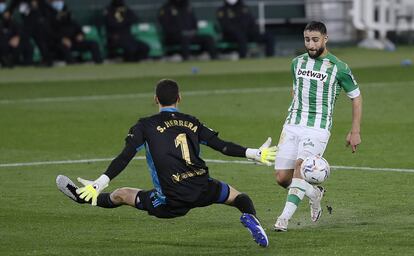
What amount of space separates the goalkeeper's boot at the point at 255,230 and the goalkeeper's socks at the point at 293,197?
830mm

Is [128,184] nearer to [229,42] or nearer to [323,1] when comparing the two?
[229,42]

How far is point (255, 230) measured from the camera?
9.84m

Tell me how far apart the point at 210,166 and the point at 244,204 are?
5205 mm

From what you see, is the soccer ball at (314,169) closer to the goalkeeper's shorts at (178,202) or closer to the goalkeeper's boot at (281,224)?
the goalkeeper's boot at (281,224)

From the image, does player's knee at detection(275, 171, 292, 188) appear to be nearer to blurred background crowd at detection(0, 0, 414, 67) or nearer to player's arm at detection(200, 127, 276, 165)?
player's arm at detection(200, 127, 276, 165)

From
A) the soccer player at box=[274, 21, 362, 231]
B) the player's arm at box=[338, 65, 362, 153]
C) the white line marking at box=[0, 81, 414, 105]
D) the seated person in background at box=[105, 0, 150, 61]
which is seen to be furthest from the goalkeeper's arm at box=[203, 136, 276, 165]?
the seated person in background at box=[105, 0, 150, 61]

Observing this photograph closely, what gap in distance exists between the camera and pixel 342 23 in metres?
39.5

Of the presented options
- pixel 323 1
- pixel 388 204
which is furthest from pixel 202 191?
pixel 323 1

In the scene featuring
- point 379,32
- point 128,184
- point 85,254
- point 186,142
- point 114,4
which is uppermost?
point 186,142

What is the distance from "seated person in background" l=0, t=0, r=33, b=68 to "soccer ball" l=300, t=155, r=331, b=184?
72.7 ft

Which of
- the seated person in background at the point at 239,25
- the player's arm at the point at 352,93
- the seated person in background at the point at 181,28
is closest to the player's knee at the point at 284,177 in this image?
the player's arm at the point at 352,93

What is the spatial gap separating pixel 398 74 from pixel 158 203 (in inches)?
731

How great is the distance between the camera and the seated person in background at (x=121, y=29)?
33438mm

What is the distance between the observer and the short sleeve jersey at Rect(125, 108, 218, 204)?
33.0ft
